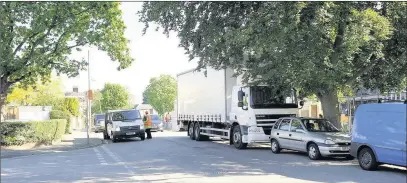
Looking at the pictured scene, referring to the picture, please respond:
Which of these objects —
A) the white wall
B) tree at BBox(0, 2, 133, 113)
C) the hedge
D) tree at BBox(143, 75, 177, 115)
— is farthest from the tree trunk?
tree at BBox(143, 75, 177, 115)

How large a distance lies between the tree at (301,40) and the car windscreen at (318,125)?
1.18 meters

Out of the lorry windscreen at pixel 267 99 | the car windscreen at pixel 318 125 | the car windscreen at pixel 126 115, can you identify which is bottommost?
the car windscreen at pixel 318 125

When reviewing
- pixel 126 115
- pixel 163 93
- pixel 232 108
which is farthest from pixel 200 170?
pixel 163 93

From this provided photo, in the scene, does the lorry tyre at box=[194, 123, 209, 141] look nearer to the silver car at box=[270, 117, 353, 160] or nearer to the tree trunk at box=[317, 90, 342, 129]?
the silver car at box=[270, 117, 353, 160]

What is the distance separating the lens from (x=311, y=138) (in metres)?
14.9

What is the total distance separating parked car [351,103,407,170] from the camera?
11.0 metres

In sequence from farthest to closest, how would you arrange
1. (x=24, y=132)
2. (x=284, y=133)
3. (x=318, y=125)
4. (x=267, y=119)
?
(x=24, y=132) < (x=267, y=119) < (x=284, y=133) < (x=318, y=125)

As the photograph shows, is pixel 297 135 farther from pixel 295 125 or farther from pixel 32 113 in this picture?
pixel 32 113

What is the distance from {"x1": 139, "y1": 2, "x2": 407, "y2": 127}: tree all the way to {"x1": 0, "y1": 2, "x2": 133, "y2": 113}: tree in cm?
570

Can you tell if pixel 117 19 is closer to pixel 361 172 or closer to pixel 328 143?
pixel 328 143

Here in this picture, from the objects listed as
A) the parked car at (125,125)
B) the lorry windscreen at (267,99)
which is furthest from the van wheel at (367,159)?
the parked car at (125,125)

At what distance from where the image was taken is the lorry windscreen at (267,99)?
60.6 feet

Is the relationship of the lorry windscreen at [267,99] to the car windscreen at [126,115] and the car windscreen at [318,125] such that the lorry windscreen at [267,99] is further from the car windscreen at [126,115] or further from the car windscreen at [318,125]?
the car windscreen at [126,115]

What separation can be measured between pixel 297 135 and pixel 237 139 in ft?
12.2
